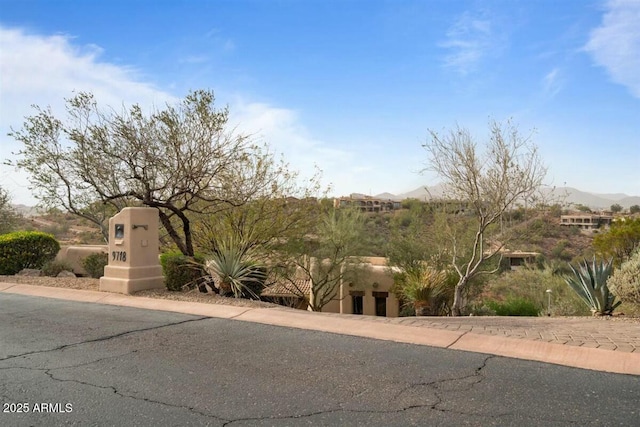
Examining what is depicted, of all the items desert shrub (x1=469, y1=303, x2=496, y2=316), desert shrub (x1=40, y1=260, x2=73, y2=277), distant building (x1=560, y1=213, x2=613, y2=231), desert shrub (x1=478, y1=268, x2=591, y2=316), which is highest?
distant building (x1=560, y1=213, x2=613, y2=231)

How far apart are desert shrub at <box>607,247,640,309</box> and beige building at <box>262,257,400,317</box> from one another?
34.4ft

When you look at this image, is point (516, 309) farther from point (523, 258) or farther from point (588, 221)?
point (588, 221)

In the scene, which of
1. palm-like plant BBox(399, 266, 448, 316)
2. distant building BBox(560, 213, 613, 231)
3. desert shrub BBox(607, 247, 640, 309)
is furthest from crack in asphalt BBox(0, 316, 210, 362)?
distant building BBox(560, 213, 613, 231)

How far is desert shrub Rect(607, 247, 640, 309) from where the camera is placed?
31.9 ft

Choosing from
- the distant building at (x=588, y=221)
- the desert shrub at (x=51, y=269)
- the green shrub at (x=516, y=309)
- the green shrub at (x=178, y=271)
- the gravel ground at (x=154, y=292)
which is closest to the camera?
the gravel ground at (x=154, y=292)

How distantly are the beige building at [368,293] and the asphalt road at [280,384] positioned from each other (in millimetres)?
11906

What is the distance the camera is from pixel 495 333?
7.57 m

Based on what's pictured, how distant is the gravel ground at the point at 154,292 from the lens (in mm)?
10391

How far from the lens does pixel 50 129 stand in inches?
586

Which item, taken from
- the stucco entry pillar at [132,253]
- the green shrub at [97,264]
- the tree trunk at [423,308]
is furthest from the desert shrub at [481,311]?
the green shrub at [97,264]

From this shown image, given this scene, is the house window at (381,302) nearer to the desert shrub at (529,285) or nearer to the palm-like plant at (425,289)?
the desert shrub at (529,285)

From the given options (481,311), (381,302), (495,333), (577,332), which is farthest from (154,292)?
(381,302)

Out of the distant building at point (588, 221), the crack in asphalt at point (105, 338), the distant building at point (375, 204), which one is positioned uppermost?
the distant building at point (375, 204)

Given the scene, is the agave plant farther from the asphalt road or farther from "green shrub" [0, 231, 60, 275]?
"green shrub" [0, 231, 60, 275]
